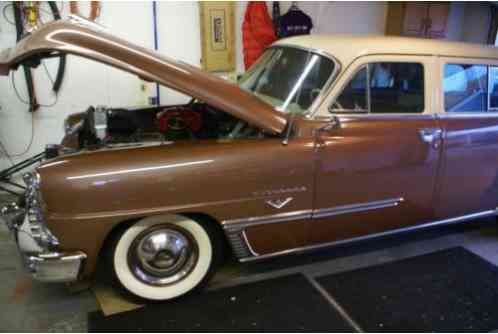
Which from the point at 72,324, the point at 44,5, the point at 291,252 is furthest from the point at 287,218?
the point at 44,5

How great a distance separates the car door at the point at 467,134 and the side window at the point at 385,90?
19 cm

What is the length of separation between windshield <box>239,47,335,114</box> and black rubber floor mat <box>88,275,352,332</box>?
1.18 m

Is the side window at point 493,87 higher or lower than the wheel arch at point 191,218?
higher

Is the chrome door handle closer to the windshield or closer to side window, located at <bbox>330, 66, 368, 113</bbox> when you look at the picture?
side window, located at <bbox>330, 66, 368, 113</bbox>

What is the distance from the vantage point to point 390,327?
230cm

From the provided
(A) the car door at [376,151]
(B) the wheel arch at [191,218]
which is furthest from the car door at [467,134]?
(B) the wheel arch at [191,218]

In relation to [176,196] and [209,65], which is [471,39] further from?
[176,196]

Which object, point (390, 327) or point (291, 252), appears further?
point (291, 252)

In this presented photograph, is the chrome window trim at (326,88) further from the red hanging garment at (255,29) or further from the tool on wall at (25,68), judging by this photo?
the tool on wall at (25,68)

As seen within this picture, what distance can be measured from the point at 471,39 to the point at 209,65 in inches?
158

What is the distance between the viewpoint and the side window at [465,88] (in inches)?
112

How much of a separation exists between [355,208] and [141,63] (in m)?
1.59

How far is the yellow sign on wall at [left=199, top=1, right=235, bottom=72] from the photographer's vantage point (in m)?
4.66

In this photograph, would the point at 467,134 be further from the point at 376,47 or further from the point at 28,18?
the point at 28,18
